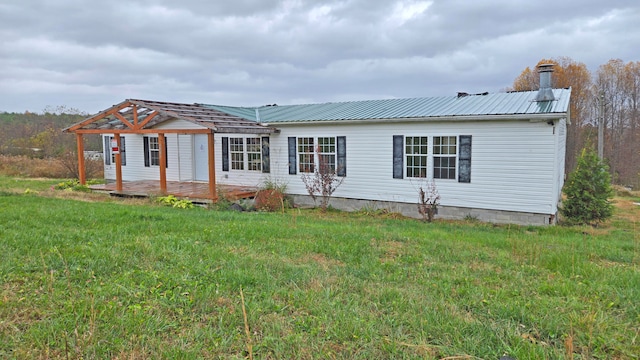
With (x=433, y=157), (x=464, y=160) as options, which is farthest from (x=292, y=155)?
(x=464, y=160)

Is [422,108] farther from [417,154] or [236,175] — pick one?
[236,175]

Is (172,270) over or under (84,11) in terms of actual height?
under

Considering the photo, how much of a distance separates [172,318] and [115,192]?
40.3 feet

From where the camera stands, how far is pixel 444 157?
11781mm

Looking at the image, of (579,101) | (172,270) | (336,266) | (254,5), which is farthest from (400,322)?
(579,101)

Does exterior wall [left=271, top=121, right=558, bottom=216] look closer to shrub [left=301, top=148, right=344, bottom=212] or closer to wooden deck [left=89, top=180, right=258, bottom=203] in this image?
shrub [left=301, top=148, right=344, bottom=212]

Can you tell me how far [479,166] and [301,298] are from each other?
8735mm

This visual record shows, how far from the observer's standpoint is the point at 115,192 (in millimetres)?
14258

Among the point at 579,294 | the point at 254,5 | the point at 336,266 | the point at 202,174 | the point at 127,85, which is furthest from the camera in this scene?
the point at 127,85

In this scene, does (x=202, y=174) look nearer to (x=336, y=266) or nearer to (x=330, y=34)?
(x=330, y=34)

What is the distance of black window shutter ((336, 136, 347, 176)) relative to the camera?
1331cm

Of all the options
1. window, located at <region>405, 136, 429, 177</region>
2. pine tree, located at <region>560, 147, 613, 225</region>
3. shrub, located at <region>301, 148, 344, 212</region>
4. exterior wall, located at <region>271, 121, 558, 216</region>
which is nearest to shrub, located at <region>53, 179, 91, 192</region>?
shrub, located at <region>301, 148, 344, 212</region>

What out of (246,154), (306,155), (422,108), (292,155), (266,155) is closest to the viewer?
(422,108)

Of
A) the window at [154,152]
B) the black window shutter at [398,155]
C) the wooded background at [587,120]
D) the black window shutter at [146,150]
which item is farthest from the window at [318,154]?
the wooded background at [587,120]
